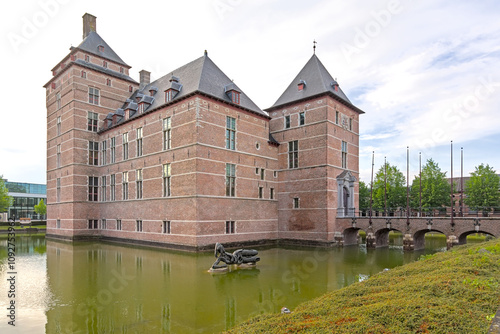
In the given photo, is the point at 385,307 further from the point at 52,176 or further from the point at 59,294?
the point at 52,176

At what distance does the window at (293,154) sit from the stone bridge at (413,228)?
5772 millimetres

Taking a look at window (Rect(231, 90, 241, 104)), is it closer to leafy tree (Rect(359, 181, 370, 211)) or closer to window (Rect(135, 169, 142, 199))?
window (Rect(135, 169, 142, 199))

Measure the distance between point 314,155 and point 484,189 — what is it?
85.9ft

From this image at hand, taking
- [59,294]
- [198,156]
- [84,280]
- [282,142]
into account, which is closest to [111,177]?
[198,156]

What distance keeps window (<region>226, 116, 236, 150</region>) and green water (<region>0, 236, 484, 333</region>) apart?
336 inches

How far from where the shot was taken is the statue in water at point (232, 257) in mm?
16016

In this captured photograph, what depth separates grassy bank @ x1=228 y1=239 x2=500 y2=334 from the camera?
498 cm

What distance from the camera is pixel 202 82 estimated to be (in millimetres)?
24781

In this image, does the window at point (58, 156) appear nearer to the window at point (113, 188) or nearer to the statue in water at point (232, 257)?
the window at point (113, 188)

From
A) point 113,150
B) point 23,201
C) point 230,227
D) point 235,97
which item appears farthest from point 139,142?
point 23,201

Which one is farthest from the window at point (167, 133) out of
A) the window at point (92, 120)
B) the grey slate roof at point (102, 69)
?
the grey slate roof at point (102, 69)

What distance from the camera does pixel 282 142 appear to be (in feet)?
98.0

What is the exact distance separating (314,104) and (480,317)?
23701mm

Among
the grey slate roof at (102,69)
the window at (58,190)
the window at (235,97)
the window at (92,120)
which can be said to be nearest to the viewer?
the window at (235,97)
